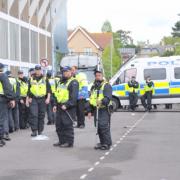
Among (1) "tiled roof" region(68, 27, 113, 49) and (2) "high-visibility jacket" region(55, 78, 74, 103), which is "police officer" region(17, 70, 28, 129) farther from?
(1) "tiled roof" region(68, 27, 113, 49)

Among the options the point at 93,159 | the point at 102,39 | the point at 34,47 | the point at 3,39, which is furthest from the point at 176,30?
the point at 93,159

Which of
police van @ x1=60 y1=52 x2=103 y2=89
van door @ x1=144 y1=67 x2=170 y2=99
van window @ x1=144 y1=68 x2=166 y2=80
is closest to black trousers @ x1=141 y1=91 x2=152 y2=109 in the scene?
van door @ x1=144 y1=67 x2=170 y2=99

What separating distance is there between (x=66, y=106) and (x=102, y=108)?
2.66 feet

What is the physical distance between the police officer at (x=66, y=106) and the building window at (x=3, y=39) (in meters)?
24.3

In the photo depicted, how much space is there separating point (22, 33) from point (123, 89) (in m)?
13.4

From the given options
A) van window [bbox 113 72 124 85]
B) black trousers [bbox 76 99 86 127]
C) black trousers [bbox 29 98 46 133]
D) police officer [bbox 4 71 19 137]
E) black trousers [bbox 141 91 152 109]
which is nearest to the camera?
black trousers [bbox 29 98 46 133]

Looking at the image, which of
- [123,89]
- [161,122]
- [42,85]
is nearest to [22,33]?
[123,89]

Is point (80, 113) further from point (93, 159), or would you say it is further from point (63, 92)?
point (93, 159)

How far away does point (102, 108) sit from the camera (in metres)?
14.6

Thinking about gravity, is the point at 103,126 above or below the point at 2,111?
below

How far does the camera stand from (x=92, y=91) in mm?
14797

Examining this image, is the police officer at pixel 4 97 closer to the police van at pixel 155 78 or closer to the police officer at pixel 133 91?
the police officer at pixel 133 91

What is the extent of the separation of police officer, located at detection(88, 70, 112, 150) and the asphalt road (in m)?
0.25

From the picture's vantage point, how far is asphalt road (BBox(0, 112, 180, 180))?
1089 centimetres
